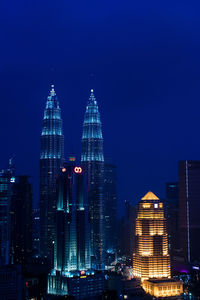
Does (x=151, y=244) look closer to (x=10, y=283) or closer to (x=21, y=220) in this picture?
(x=10, y=283)

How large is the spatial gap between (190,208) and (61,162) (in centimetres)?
3206

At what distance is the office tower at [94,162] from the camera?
95.1m

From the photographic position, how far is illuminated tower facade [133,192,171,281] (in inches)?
2881

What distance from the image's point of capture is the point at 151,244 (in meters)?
74.6

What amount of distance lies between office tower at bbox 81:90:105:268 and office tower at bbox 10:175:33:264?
14.8m

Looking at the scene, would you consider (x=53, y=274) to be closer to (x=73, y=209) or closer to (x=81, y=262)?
(x=81, y=262)

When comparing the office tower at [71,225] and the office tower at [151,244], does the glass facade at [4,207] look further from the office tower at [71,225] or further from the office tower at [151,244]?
the office tower at [151,244]

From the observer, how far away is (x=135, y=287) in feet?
224

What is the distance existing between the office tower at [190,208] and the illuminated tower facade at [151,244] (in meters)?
18.6

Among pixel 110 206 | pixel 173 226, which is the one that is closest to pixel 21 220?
pixel 110 206

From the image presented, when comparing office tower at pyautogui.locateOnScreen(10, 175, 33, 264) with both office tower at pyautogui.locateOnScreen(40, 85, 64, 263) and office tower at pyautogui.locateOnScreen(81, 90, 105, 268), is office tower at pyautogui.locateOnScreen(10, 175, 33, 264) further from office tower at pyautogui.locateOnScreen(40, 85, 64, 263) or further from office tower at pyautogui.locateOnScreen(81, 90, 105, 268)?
office tower at pyautogui.locateOnScreen(81, 90, 105, 268)

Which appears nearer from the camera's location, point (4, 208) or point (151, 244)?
point (151, 244)

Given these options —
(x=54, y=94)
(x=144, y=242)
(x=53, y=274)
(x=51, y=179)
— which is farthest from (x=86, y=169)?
(x=53, y=274)

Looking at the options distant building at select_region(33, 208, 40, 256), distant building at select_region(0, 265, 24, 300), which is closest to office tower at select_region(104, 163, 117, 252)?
distant building at select_region(33, 208, 40, 256)
